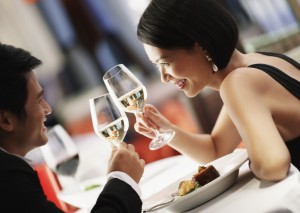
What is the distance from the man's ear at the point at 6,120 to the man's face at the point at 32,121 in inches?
0.9

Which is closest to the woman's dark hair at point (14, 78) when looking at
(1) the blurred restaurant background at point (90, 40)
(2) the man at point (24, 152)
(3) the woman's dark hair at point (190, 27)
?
(2) the man at point (24, 152)

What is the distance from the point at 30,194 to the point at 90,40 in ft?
10.2

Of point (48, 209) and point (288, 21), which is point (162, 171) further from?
point (288, 21)

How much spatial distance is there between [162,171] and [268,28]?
2.52 m

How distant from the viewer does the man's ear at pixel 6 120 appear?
50.1 inches

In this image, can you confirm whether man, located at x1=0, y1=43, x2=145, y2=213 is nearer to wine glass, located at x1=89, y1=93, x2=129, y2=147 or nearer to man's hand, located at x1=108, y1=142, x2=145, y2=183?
man's hand, located at x1=108, y1=142, x2=145, y2=183

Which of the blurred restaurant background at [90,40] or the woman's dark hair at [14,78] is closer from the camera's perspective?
the woman's dark hair at [14,78]

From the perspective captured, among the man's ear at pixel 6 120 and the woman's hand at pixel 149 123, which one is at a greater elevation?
the man's ear at pixel 6 120

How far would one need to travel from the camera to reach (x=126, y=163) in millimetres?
1272

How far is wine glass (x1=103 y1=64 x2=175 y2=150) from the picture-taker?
1.56 metres

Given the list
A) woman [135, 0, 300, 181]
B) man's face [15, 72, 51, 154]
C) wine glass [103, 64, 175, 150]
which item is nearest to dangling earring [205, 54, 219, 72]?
woman [135, 0, 300, 181]

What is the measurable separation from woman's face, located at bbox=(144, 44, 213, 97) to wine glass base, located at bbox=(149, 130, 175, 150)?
19 cm

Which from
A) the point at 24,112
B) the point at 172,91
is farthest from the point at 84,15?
the point at 24,112

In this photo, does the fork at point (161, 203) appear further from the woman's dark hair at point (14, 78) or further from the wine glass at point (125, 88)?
the woman's dark hair at point (14, 78)
